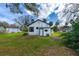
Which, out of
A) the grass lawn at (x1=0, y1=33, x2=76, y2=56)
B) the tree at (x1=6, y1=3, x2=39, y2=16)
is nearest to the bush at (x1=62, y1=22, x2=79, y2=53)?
the grass lawn at (x1=0, y1=33, x2=76, y2=56)

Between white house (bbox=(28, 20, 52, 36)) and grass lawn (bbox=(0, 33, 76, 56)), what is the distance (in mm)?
39

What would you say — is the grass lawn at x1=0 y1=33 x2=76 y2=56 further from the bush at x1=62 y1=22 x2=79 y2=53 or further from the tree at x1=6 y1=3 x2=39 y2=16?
the tree at x1=6 y1=3 x2=39 y2=16

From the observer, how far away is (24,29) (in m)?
1.62

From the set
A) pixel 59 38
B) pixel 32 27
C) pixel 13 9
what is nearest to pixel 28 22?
pixel 32 27

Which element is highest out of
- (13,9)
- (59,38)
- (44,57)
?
(13,9)

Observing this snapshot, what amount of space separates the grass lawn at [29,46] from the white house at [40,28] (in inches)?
1.5

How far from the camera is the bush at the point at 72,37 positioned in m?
1.61

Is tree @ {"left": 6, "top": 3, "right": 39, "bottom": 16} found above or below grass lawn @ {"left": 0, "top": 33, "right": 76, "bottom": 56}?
above

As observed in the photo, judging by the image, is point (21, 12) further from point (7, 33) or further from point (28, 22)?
point (7, 33)

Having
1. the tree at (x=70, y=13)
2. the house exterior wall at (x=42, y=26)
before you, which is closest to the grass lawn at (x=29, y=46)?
the house exterior wall at (x=42, y=26)

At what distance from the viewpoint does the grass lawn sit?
1606 mm

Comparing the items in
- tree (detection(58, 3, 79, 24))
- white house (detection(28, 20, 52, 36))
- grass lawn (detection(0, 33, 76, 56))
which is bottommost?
grass lawn (detection(0, 33, 76, 56))

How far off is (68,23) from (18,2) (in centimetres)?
42

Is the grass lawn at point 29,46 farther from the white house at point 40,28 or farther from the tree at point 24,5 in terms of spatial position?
the tree at point 24,5
